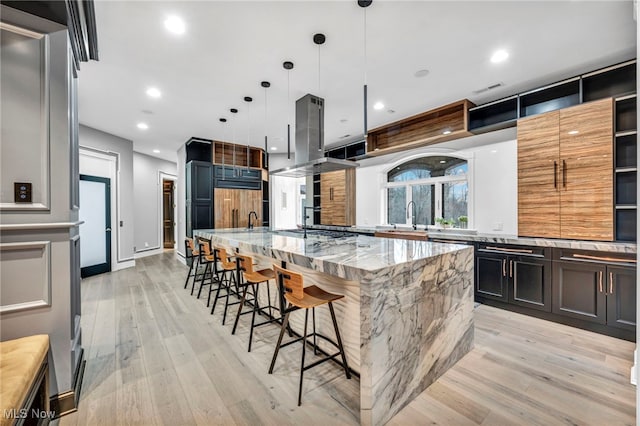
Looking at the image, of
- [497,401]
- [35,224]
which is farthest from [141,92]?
[497,401]

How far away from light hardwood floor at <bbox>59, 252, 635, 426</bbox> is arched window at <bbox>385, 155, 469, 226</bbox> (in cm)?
208

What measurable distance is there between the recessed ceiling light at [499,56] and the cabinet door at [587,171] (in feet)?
3.41

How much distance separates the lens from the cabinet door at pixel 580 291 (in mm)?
2818

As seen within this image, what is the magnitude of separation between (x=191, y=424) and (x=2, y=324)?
127 centimetres

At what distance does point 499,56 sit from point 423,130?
1.88 m

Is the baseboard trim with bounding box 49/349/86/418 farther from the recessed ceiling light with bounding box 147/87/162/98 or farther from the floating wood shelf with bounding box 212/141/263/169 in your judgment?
the floating wood shelf with bounding box 212/141/263/169

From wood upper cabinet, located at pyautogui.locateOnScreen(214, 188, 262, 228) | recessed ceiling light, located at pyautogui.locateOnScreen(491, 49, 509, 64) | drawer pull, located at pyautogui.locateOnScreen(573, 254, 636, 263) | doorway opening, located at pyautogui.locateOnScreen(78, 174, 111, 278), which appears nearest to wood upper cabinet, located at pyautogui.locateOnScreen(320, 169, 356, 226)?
wood upper cabinet, located at pyautogui.locateOnScreen(214, 188, 262, 228)

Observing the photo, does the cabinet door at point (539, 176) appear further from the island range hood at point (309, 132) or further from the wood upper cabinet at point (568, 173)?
the island range hood at point (309, 132)

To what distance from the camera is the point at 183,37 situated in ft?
8.32

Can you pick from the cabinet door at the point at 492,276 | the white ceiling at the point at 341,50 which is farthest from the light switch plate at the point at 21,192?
the cabinet door at the point at 492,276

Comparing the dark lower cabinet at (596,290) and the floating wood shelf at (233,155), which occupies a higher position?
the floating wood shelf at (233,155)

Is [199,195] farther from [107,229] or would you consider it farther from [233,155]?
[107,229]

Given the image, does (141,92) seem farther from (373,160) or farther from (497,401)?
(497,401)

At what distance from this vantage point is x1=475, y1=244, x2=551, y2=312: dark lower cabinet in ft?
10.4
